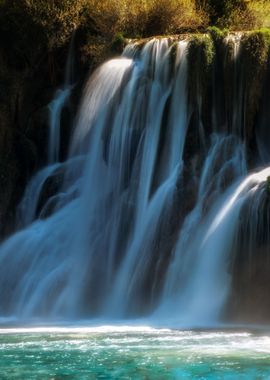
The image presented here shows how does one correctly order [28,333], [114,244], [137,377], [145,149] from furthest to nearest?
[145,149] → [114,244] → [28,333] → [137,377]

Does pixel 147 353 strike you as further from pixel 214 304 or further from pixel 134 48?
pixel 134 48

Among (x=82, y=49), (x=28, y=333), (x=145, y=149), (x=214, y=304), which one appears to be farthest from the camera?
(x=82, y=49)

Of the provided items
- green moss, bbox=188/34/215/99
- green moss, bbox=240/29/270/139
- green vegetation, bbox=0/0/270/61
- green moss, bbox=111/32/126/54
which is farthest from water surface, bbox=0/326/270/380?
green vegetation, bbox=0/0/270/61

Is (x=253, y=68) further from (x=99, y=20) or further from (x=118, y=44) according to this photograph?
(x=99, y=20)

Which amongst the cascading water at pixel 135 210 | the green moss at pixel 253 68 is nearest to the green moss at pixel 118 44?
the cascading water at pixel 135 210

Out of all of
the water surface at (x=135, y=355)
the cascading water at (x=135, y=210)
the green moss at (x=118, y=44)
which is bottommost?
the water surface at (x=135, y=355)

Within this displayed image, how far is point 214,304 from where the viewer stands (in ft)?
58.7

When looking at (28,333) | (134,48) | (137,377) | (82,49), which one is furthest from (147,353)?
(82,49)

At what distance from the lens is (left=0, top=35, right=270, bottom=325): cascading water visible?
18875 millimetres

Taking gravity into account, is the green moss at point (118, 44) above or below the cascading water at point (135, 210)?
above

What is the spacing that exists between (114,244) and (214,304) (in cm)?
429

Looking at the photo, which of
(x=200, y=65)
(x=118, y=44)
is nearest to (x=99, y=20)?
(x=118, y=44)

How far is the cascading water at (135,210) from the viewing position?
18875mm

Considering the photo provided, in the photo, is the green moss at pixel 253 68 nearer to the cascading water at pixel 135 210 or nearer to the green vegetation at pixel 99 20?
the cascading water at pixel 135 210
